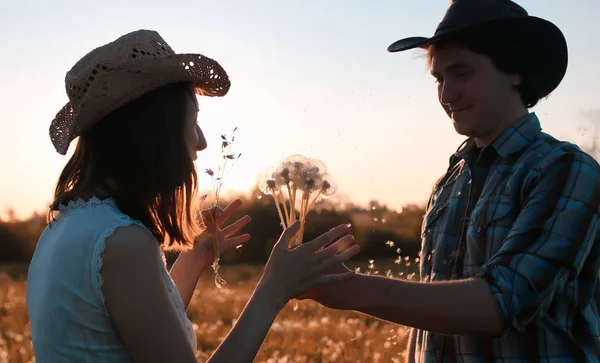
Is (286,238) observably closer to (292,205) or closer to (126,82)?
(292,205)

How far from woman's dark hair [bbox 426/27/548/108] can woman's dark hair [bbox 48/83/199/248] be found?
136 centimetres

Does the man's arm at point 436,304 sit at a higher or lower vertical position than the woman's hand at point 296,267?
lower

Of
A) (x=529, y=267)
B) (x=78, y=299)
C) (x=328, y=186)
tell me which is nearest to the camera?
(x=78, y=299)

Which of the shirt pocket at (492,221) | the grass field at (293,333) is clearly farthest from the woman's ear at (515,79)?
the grass field at (293,333)

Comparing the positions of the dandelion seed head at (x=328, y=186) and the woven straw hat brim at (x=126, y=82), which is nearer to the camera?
the woven straw hat brim at (x=126, y=82)

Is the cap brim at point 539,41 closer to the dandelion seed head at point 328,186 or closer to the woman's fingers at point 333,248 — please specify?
the dandelion seed head at point 328,186

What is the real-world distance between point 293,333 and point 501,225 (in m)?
4.80

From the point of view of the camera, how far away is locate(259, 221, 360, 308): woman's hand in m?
2.88

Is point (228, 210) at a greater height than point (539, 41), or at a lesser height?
lesser

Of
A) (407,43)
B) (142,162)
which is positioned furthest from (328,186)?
(142,162)

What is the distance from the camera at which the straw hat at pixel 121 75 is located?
271 cm

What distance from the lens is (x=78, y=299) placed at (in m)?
2.51

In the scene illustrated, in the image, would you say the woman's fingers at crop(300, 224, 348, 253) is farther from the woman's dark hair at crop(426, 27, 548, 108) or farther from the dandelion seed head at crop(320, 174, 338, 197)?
the woman's dark hair at crop(426, 27, 548, 108)

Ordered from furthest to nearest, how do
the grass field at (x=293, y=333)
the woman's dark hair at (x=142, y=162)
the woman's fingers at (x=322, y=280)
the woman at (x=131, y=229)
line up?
1. the grass field at (x=293, y=333)
2. the woman's fingers at (x=322, y=280)
3. the woman's dark hair at (x=142, y=162)
4. the woman at (x=131, y=229)
